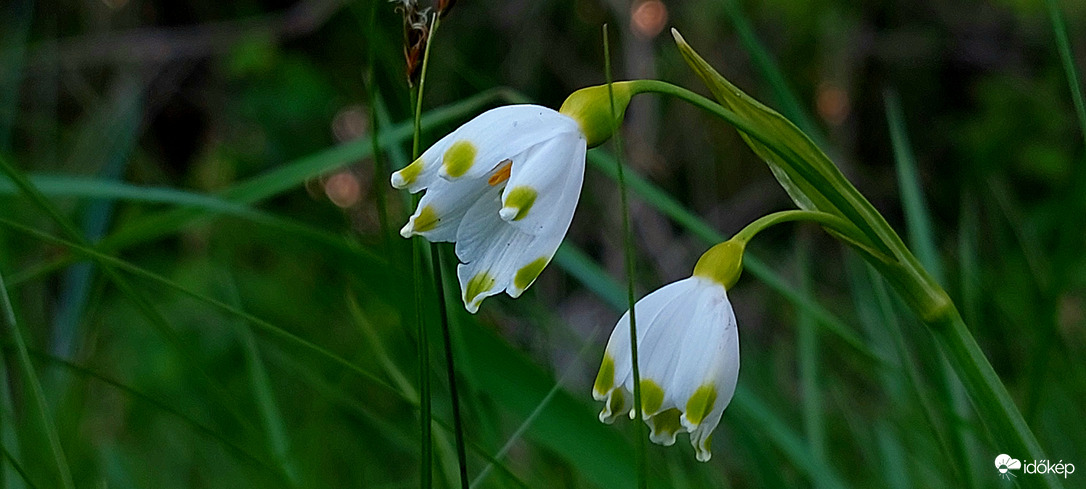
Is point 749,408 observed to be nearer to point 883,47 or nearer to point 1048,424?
point 1048,424

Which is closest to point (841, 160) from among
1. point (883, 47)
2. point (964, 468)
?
point (883, 47)

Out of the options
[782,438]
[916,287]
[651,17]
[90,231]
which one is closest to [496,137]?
[916,287]

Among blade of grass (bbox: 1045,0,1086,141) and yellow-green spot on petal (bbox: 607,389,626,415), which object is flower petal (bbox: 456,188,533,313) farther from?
blade of grass (bbox: 1045,0,1086,141)

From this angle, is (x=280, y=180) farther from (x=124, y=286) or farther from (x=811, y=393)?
(x=811, y=393)

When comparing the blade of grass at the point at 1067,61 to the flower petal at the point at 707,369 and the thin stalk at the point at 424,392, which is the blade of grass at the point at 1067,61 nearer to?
the flower petal at the point at 707,369

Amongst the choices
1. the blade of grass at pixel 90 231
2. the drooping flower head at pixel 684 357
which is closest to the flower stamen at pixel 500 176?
the drooping flower head at pixel 684 357

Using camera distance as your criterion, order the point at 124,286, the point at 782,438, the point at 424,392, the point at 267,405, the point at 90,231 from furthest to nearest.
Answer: the point at 90,231 < the point at 267,405 < the point at 782,438 < the point at 124,286 < the point at 424,392
